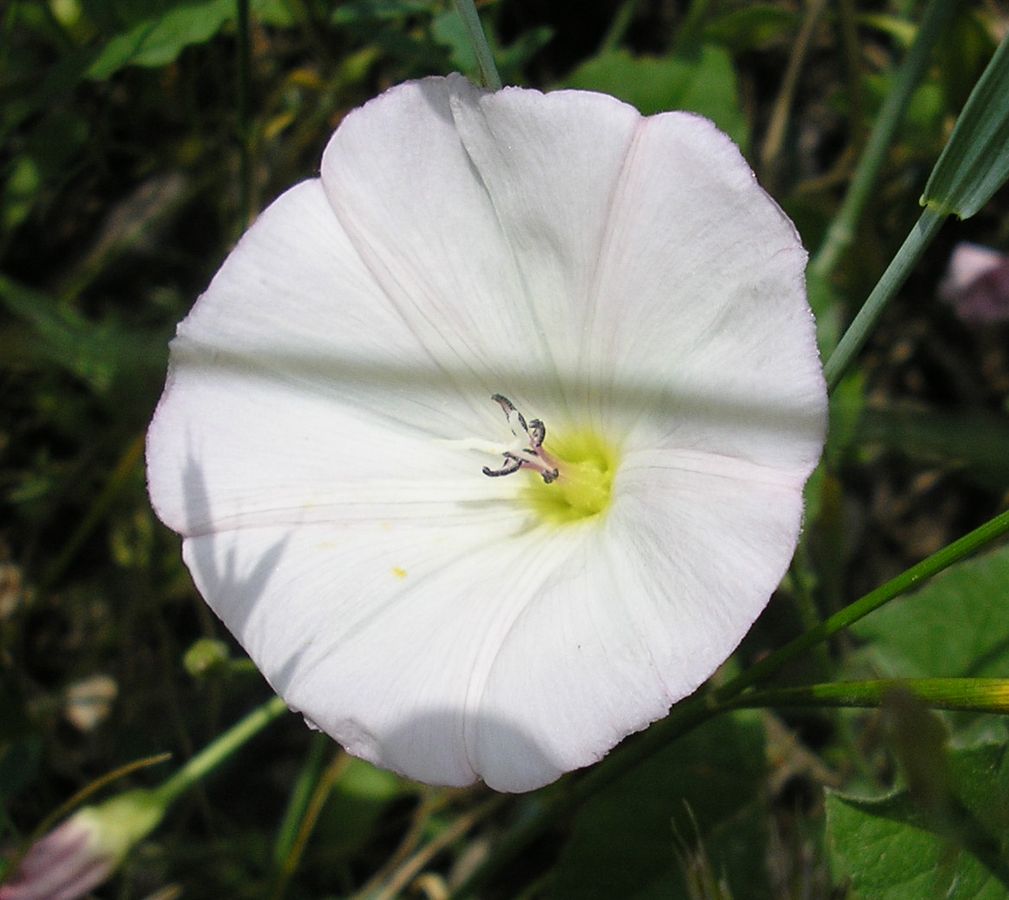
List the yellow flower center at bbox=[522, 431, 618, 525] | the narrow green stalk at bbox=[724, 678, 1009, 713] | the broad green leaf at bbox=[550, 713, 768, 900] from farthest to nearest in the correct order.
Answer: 1. the broad green leaf at bbox=[550, 713, 768, 900]
2. the yellow flower center at bbox=[522, 431, 618, 525]
3. the narrow green stalk at bbox=[724, 678, 1009, 713]

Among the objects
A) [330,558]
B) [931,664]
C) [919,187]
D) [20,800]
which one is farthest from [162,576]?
[919,187]

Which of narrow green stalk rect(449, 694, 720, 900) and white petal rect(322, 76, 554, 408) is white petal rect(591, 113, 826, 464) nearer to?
white petal rect(322, 76, 554, 408)

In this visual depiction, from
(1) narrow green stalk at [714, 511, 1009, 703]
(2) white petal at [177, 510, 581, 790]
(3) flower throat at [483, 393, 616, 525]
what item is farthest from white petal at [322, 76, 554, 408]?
(1) narrow green stalk at [714, 511, 1009, 703]

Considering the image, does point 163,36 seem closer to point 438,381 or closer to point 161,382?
point 161,382

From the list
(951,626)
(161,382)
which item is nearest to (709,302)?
(951,626)

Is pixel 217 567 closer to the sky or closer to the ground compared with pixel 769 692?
closer to the sky

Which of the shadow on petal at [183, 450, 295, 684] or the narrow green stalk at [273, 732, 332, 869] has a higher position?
the shadow on petal at [183, 450, 295, 684]

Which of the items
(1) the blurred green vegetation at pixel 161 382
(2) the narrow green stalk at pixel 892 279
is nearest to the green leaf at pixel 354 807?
(1) the blurred green vegetation at pixel 161 382

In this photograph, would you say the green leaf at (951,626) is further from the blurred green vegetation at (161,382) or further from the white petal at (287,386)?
the white petal at (287,386)

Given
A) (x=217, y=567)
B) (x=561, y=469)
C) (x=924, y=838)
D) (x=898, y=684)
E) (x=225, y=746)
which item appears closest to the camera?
(x=898, y=684)
